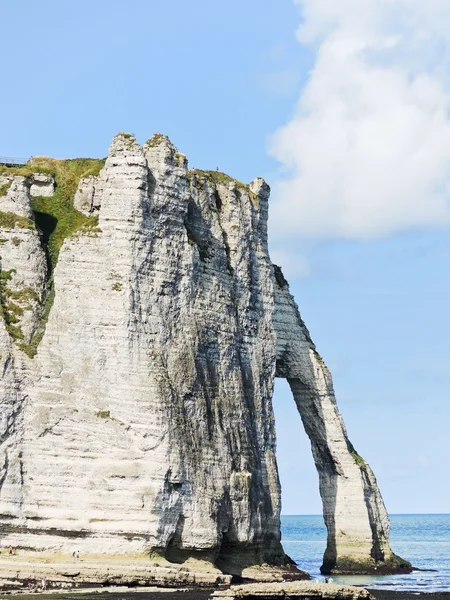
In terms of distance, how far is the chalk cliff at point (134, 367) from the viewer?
2283 inches

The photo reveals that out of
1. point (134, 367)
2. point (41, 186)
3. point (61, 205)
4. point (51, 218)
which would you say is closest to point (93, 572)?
point (134, 367)

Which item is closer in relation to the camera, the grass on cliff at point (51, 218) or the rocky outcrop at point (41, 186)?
the grass on cliff at point (51, 218)

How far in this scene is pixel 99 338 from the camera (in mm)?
59844

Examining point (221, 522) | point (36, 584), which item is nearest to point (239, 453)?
point (221, 522)

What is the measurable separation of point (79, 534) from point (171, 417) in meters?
5.83

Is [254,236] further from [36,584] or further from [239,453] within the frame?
[36,584]

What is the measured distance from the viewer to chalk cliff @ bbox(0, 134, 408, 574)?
58000 mm

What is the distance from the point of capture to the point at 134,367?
59281 mm

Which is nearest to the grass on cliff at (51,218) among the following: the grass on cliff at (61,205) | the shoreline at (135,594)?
the grass on cliff at (61,205)

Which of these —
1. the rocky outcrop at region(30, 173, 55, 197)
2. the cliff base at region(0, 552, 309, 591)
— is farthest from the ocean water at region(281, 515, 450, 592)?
the rocky outcrop at region(30, 173, 55, 197)

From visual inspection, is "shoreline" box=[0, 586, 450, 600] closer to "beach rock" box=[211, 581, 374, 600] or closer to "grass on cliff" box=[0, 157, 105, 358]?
"beach rock" box=[211, 581, 374, 600]

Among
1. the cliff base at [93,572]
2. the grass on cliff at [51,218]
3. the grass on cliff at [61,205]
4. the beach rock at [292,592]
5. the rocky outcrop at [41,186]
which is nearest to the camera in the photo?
the beach rock at [292,592]

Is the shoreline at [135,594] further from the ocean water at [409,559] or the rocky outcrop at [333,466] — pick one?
the rocky outcrop at [333,466]

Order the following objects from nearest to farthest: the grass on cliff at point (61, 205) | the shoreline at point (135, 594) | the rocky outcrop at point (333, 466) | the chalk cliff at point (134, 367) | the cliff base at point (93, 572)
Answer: the shoreline at point (135, 594) < the cliff base at point (93, 572) < the chalk cliff at point (134, 367) < the grass on cliff at point (61, 205) < the rocky outcrop at point (333, 466)
